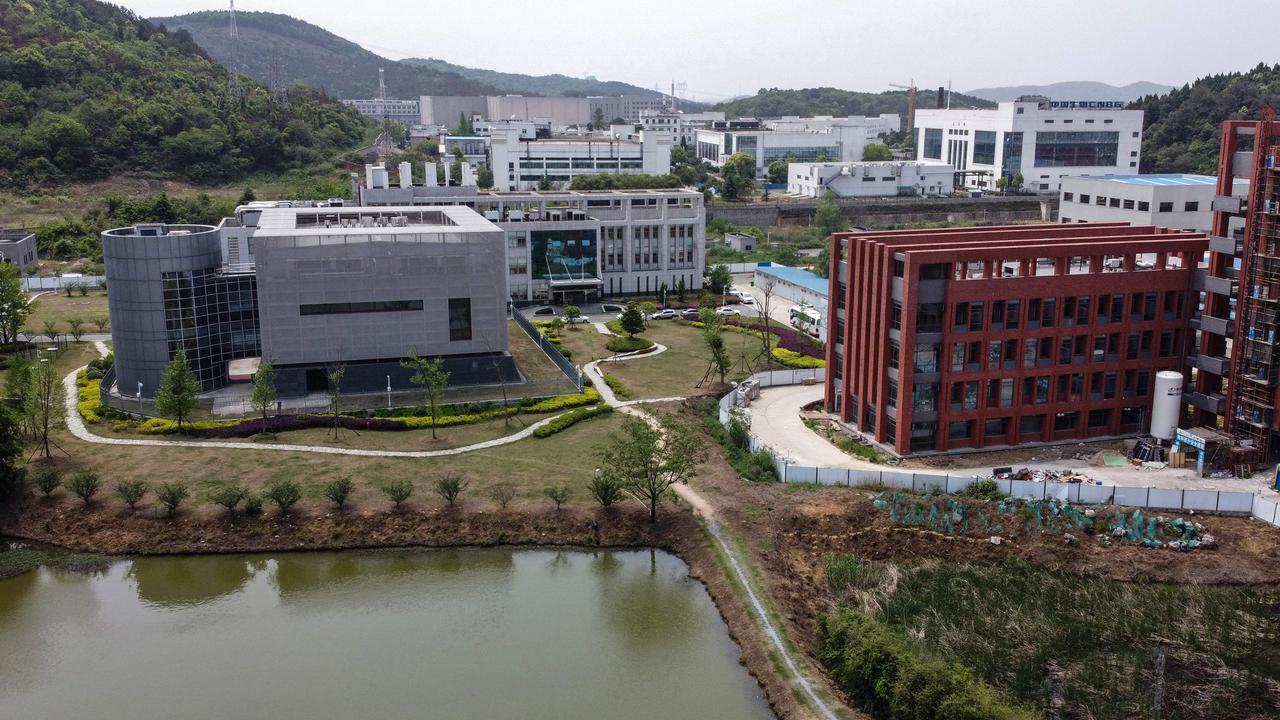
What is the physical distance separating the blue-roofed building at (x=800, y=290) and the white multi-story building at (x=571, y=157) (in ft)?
112

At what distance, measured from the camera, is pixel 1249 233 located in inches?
1140

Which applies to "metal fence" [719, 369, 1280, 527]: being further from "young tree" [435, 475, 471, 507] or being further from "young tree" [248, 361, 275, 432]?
"young tree" [248, 361, 275, 432]

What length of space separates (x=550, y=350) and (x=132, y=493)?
19.3 metres

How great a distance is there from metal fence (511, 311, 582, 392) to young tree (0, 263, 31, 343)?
72.1ft

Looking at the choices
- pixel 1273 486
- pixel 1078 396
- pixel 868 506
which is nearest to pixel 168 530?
pixel 868 506

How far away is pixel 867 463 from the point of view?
99.8ft

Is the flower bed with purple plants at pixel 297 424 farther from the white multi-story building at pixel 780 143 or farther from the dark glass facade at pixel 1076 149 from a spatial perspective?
the white multi-story building at pixel 780 143

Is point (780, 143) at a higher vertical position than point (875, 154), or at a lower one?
higher

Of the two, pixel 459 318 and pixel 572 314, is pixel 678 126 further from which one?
pixel 459 318

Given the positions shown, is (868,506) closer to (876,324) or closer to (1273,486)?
(876,324)

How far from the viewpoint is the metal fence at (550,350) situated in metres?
39.2

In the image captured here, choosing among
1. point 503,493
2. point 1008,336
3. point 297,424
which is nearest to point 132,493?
point 297,424

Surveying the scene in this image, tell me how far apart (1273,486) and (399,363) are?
28.6m

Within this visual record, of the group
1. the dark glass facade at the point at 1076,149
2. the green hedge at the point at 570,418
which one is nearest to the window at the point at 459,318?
the green hedge at the point at 570,418
